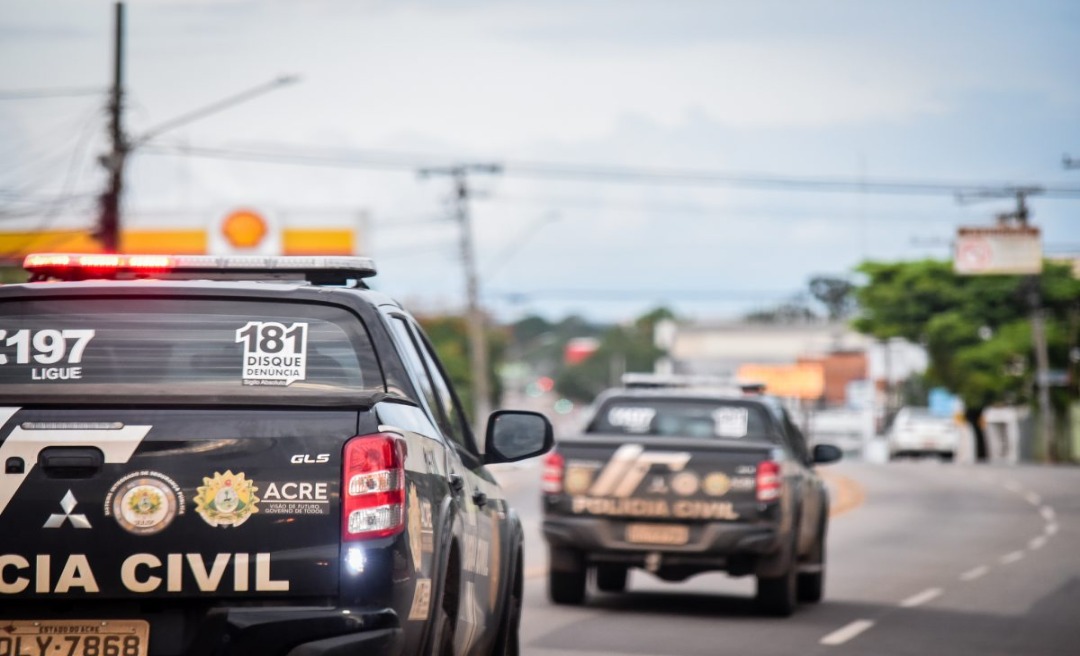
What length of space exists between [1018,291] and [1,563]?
76.7m

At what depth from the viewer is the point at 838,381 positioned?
161 meters

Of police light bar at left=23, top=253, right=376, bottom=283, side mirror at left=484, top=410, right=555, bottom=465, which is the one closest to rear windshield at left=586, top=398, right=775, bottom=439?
side mirror at left=484, top=410, right=555, bottom=465

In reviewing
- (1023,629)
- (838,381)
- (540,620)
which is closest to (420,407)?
(540,620)

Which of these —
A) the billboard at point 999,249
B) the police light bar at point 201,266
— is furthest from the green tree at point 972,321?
the police light bar at point 201,266

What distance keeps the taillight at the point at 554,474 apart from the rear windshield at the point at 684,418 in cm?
60

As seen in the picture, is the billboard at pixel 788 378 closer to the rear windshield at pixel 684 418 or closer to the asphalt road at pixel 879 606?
the asphalt road at pixel 879 606

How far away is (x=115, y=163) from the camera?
31188 mm

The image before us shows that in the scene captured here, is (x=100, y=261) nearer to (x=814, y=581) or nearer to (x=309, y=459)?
(x=309, y=459)

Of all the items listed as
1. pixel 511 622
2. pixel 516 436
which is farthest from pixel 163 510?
pixel 511 622

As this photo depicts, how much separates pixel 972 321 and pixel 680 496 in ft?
229

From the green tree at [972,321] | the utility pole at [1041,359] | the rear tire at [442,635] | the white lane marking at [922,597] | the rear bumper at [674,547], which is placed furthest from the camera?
the green tree at [972,321]

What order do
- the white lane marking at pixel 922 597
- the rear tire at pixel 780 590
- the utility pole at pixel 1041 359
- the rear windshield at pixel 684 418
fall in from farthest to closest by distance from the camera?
the utility pole at pixel 1041 359 < the white lane marking at pixel 922 597 < the rear windshield at pixel 684 418 < the rear tire at pixel 780 590

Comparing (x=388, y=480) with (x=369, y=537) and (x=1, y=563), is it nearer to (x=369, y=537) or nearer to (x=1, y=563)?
(x=369, y=537)

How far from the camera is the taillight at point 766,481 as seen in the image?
45.3 feet
